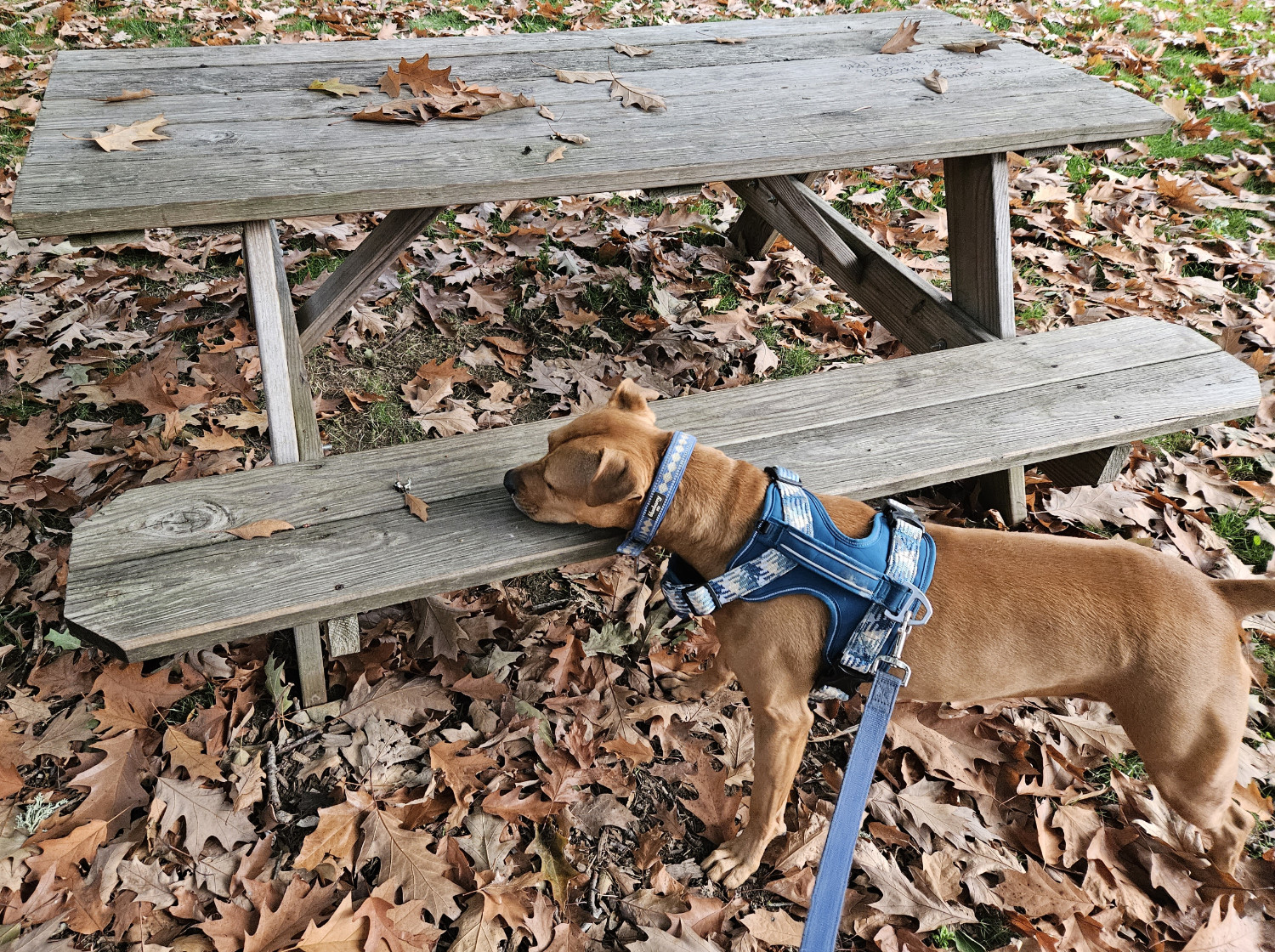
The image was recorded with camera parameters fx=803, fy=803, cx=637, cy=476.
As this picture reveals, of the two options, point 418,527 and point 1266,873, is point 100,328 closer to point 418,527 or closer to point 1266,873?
point 418,527

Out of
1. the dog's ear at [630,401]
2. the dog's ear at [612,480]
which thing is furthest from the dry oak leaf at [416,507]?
the dog's ear at [630,401]

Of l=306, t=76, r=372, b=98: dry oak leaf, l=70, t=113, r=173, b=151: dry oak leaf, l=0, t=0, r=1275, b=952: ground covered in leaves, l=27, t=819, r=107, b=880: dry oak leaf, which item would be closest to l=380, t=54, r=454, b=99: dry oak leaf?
l=306, t=76, r=372, b=98: dry oak leaf

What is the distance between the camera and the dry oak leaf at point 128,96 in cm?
303

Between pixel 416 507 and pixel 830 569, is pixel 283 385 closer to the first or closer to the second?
pixel 416 507

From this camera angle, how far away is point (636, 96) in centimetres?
342

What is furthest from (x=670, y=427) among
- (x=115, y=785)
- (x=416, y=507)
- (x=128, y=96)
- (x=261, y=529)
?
(x=128, y=96)

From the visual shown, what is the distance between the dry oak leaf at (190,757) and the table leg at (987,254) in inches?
133

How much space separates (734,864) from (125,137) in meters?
3.22

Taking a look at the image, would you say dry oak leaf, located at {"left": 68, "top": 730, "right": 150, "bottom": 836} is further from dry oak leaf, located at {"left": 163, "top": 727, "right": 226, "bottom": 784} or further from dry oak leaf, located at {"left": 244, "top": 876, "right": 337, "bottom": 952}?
dry oak leaf, located at {"left": 244, "top": 876, "right": 337, "bottom": 952}

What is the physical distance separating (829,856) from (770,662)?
2.43 feet

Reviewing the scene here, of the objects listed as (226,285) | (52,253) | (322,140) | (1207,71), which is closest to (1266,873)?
(322,140)

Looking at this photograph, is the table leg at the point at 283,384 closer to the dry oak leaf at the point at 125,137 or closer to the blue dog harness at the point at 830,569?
the dry oak leaf at the point at 125,137

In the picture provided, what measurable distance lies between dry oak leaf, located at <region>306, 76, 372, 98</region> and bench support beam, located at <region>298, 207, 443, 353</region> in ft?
1.60

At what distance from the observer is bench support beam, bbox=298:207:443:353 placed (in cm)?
355
